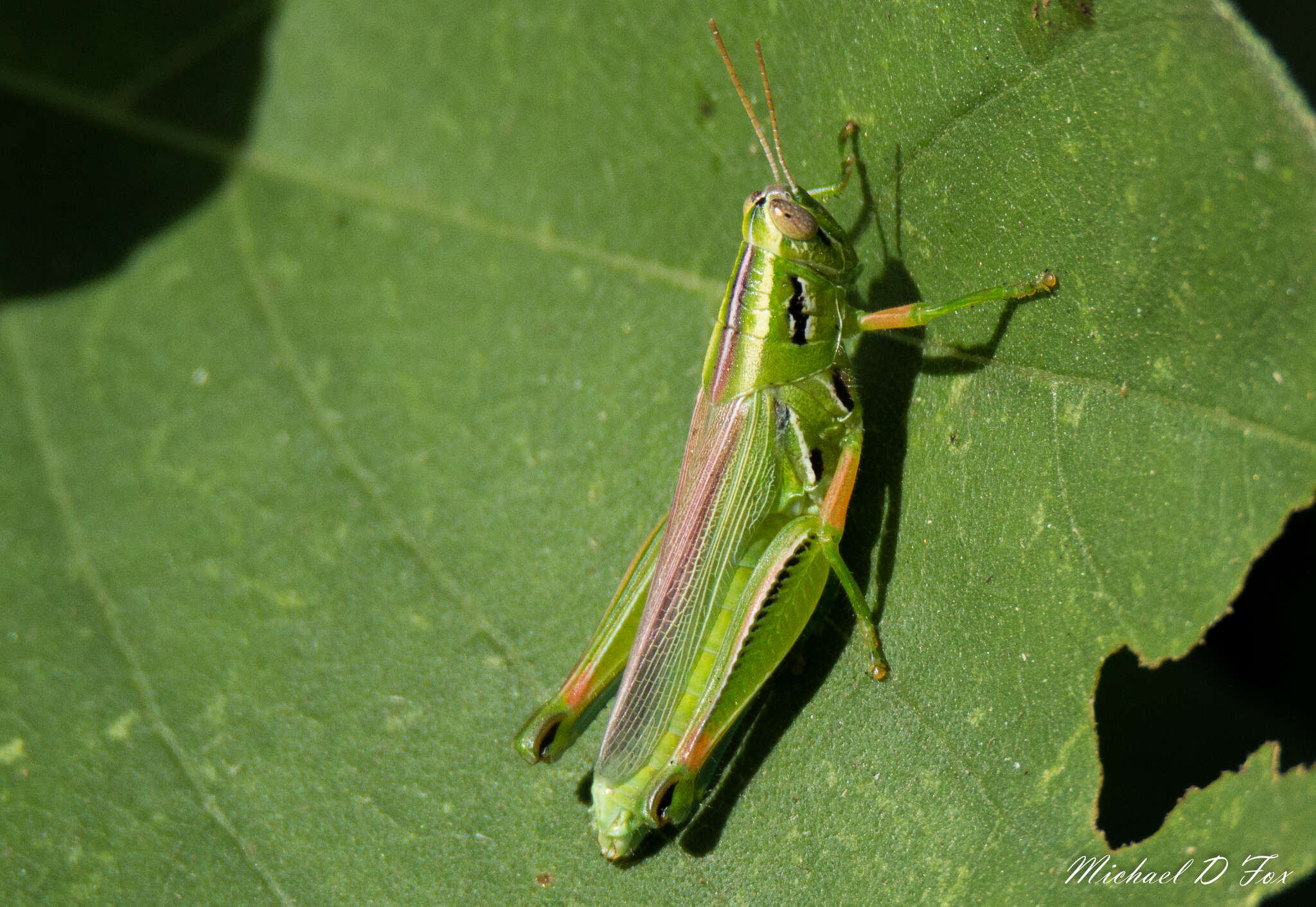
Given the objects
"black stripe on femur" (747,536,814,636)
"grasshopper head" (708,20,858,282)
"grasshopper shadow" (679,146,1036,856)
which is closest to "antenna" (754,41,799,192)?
"grasshopper head" (708,20,858,282)

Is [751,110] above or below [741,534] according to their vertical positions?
above

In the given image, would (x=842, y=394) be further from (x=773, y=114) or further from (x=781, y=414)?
(x=773, y=114)

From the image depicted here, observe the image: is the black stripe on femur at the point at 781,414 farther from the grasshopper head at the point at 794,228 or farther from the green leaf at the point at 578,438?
the grasshopper head at the point at 794,228

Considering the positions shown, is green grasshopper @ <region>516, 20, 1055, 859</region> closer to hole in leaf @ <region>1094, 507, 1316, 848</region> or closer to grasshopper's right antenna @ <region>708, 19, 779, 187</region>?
grasshopper's right antenna @ <region>708, 19, 779, 187</region>

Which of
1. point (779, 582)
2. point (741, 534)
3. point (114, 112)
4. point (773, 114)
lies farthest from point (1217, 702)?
point (114, 112)
